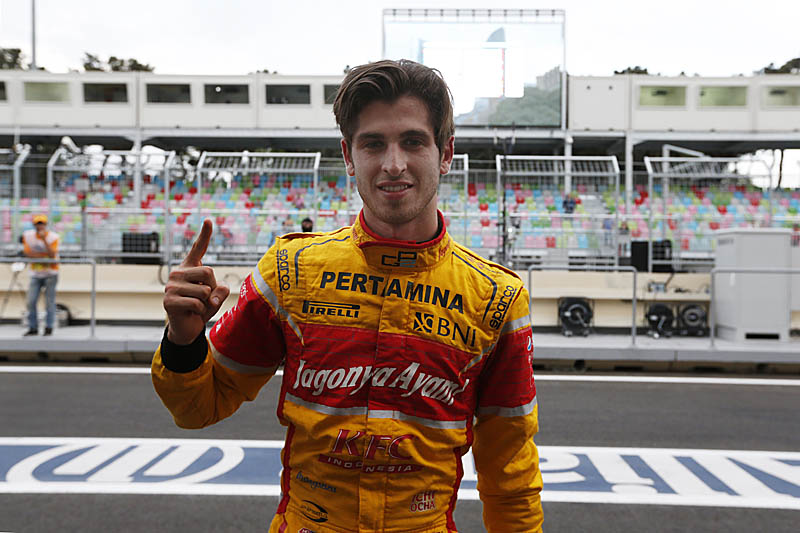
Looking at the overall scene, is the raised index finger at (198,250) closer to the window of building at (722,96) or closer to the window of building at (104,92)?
the window of building at (104,92)

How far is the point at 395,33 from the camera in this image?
28.4 meters

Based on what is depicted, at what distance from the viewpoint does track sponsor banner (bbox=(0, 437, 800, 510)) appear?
14.6 feet

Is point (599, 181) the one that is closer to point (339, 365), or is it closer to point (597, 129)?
point (339, 365)

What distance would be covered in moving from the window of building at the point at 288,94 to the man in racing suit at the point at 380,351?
2991 cm

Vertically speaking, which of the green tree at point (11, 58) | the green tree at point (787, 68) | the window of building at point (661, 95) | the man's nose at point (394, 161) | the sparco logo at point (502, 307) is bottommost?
the sparco logo at point (502, 307)

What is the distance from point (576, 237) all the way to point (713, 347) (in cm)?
380

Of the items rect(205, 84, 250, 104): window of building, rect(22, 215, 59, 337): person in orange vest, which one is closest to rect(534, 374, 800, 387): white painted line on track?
rect(22, 215, 59, 337): person in orange vest

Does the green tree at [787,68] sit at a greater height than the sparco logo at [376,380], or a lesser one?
greater

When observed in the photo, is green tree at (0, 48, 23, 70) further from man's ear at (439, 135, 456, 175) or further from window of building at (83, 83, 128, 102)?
man's ear at (439, 135, 456, 175)

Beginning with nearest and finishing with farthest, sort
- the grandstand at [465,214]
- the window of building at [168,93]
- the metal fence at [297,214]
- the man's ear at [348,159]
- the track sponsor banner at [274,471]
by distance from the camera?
the man's ear at [348,159]
the track sponsor banner at [274,471]
the grandstand at [465,214]
the metal fence at [297,214]
the window of building at [168,93]

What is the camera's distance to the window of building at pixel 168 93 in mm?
30719

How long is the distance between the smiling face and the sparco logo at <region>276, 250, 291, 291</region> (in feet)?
0.85

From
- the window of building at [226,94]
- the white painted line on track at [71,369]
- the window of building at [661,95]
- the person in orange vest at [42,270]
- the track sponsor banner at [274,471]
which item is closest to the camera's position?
the track sponsor banner at [274,471]

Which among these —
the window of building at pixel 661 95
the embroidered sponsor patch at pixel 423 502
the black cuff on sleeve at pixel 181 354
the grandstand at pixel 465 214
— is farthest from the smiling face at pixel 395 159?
the window of building at pixel 661 95
